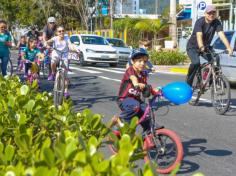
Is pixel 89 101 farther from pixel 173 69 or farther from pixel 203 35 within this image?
pixel 173 69

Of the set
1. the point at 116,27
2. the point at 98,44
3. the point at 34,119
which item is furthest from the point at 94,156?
the point at 116,27

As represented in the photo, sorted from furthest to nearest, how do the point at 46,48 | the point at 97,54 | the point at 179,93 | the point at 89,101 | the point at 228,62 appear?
the point at 97,54, the point at 228,62, the point at 89,101, the point at 46,48, the point at 179,93

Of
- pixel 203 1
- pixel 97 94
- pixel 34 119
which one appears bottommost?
pixel 97 94

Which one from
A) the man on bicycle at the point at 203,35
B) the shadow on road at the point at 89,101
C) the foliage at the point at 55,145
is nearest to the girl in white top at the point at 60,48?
the shadow on road at the point at 89,101

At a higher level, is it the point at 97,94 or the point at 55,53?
the point at 55,53

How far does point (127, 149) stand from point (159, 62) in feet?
66.9

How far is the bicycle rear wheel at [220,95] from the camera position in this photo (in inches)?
344

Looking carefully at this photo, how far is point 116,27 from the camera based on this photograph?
41.1 meters

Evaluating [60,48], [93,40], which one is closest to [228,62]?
[60,48]

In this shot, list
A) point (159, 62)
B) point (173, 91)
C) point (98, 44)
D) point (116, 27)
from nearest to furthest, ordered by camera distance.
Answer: point (173, 91) < point (159, 62) < point (98, 44) < point (116, 27)

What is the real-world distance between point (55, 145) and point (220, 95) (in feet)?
22.4

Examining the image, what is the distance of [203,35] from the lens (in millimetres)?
9258

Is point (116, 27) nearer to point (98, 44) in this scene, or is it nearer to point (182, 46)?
point (182, 46)

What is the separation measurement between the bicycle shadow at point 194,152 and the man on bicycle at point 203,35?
268cm
